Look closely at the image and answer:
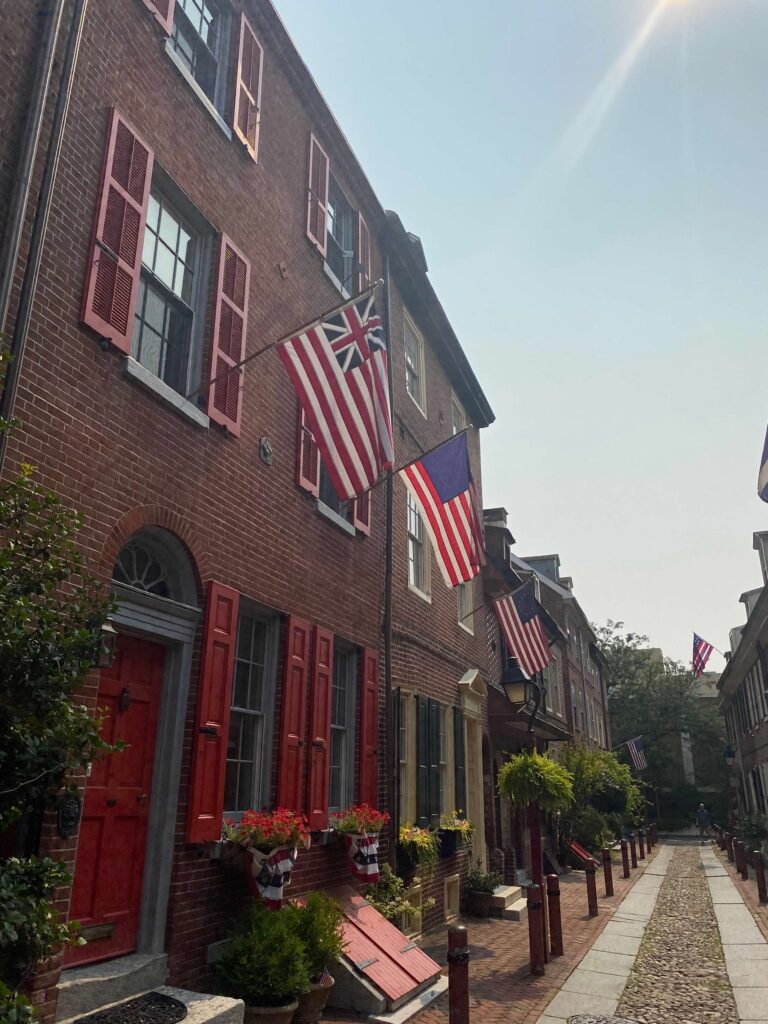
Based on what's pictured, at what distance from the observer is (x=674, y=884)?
17.1 meters

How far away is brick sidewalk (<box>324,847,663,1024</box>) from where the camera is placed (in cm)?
666

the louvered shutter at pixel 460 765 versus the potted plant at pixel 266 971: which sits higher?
the louvered shutter at pixel 460 765

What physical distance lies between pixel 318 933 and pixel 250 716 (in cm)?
194

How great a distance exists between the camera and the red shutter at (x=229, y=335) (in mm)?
6895

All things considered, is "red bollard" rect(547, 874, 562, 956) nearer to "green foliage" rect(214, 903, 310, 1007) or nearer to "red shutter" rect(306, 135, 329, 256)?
"green foliage" rect(214, 903, 310, 1007)

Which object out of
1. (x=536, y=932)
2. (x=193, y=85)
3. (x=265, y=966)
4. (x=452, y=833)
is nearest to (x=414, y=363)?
(x=193, y=85)

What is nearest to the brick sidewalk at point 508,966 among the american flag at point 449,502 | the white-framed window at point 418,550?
the american flag at point 449,502

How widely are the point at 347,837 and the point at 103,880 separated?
11.1ft

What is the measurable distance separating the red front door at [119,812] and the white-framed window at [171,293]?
2474mm

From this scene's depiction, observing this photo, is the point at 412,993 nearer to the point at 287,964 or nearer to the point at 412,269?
the point at 287,964

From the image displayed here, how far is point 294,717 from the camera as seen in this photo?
7.38m

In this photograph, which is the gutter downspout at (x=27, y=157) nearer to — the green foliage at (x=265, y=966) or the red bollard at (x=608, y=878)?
the green foliage at (x=265, y=966)

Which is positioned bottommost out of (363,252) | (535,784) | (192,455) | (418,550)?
(535,784)

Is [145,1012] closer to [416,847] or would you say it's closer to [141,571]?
[141,571]
